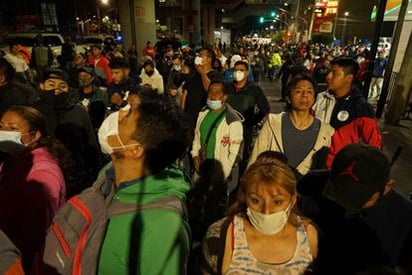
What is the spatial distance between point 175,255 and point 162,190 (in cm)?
31

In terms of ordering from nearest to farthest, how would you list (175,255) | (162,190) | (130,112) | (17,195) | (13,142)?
(175,255) < (162,190) < (130,112) < (17,195) < (13,142)

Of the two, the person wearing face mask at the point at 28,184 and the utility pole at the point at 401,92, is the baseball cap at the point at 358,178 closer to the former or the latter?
the person wearing face mask at the point at 28,184

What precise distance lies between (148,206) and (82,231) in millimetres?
327

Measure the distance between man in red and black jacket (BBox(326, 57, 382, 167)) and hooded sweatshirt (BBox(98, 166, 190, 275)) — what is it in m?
2.30

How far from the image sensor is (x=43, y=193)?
216cm

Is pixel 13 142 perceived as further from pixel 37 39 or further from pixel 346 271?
pixel 37 39

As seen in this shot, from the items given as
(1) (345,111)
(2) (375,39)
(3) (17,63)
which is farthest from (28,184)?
(3) (17,63)

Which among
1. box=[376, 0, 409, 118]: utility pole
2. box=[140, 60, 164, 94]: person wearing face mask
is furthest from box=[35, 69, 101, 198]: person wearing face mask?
box=[376, 0, 409, 118]: utility pole

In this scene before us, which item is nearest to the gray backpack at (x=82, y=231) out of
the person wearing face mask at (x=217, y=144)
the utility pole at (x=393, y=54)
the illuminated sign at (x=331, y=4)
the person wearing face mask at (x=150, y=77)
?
the person wearing face mask at (x=217, y=144)

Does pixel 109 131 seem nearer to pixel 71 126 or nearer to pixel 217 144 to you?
pixel 217 144

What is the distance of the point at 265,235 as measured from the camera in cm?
202

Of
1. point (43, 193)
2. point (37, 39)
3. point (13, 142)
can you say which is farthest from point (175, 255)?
point (37, 39)

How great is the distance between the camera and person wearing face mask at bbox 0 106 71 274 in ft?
6.86

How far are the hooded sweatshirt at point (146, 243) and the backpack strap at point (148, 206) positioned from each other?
2 centimetres
